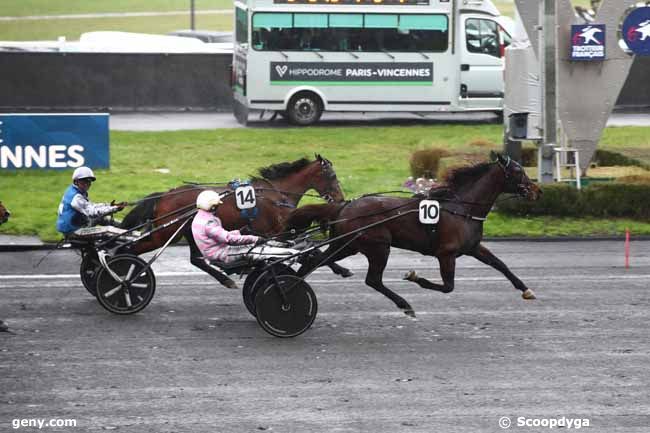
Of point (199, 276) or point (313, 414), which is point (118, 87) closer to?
point (199, 276)

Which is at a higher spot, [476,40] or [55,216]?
[476,40]

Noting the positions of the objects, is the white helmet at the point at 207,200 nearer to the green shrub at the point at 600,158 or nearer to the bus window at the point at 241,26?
the green shrub at the point at 600,158

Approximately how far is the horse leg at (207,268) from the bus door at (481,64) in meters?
16.2

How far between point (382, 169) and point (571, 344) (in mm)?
10894

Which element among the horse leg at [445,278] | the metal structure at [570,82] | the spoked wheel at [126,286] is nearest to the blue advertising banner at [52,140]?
the metal structure at [570,82]

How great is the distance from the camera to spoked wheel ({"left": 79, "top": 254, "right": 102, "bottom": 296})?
13.7m

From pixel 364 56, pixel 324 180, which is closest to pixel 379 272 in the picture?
pixel 324 180

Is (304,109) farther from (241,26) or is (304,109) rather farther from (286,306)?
(286,306)

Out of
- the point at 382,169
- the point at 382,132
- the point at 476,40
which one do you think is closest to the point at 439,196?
the point at 382,169

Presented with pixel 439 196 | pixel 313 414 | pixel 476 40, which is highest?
pixel 476 40

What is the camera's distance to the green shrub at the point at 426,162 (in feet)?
69.0

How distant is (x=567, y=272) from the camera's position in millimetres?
15758

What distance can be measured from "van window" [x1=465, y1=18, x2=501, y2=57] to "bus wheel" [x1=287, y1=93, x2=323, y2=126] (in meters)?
3.90

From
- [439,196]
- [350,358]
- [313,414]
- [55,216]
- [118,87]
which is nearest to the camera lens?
[313,414]
